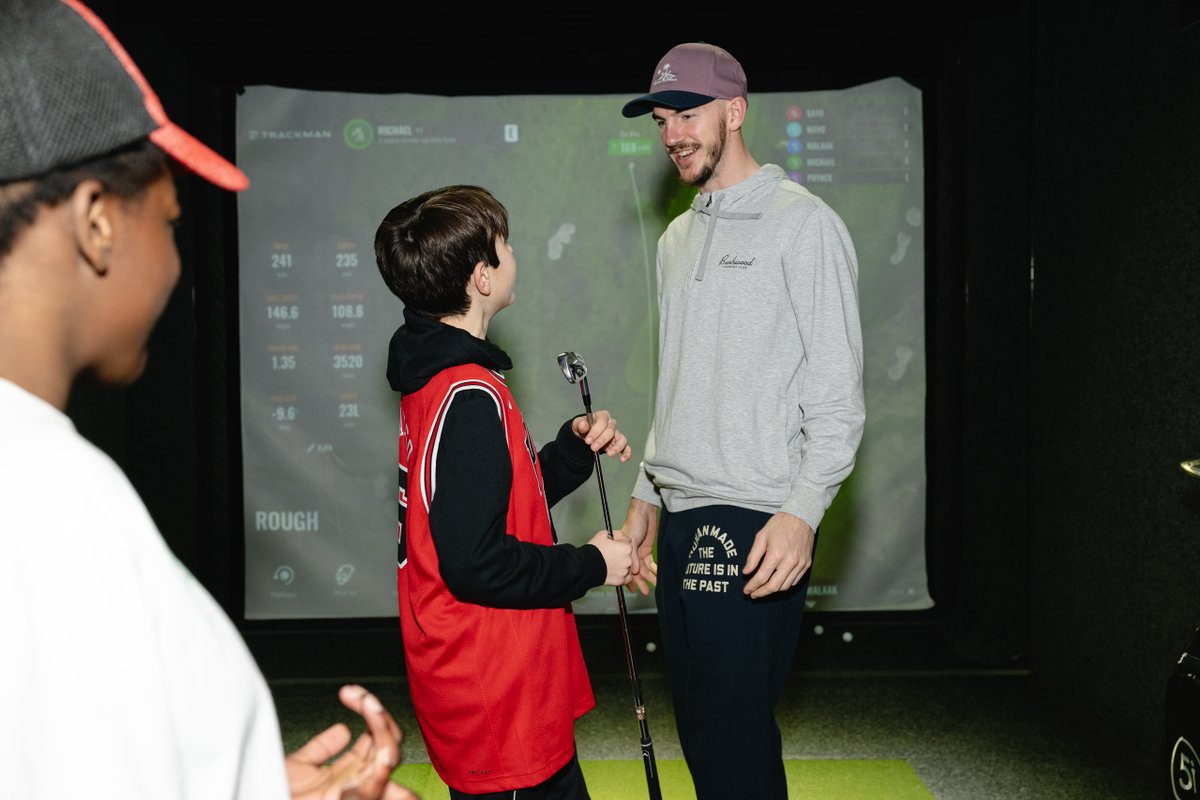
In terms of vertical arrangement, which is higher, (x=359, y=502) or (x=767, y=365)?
(x=767, y=365)

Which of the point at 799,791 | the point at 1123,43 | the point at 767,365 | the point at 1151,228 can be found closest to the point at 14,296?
the point at 767,365

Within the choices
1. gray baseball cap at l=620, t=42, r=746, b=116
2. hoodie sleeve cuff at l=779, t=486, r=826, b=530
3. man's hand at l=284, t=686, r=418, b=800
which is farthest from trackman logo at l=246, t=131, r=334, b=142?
man's hand at l=284, t=686, r=418, b=800

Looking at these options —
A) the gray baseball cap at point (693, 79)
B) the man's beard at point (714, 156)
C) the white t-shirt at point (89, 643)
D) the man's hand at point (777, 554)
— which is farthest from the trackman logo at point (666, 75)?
the white t-shirt at point (89, 643)

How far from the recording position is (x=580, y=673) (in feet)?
5.57

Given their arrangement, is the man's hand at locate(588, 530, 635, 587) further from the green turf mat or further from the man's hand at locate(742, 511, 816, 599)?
the green turf mat

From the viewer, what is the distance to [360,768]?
0.68m

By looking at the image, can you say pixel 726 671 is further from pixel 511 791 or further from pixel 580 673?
pixel 511 791

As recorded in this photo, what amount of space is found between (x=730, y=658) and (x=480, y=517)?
559 millimetres

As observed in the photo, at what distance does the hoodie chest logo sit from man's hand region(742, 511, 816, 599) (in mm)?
468

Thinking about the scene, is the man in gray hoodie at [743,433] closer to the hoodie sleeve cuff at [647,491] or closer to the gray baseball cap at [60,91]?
the hoodie sleeve cuff at [647,491]

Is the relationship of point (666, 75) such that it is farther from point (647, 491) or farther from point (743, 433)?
point (647, 491)

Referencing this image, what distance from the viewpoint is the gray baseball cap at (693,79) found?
1.87 metres

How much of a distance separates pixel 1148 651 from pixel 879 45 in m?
2.25

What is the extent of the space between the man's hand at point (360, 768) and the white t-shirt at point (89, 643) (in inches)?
7.8
